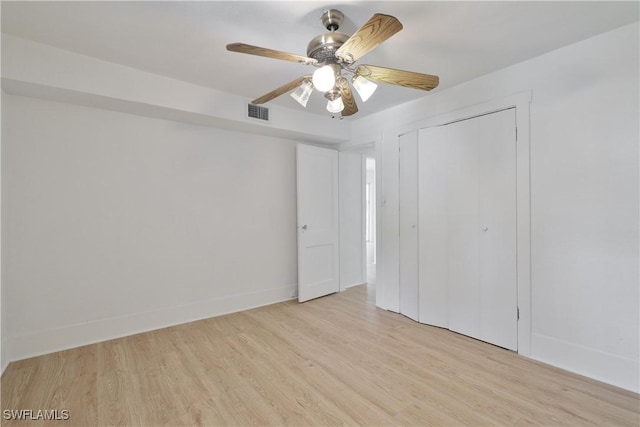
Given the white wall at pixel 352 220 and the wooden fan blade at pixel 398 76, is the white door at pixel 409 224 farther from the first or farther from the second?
the wooden fan blade at pixel 398 76

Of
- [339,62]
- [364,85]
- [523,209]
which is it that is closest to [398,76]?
[364,85]

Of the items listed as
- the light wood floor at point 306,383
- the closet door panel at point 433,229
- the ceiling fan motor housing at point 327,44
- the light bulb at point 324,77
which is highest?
the ceiling fan motor housing at point 327,44

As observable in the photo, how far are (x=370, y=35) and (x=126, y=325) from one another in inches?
131

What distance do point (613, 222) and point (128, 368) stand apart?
3.82m

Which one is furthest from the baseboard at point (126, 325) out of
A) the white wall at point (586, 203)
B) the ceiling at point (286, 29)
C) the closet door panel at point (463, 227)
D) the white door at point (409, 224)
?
the white wall at point (586, 203)

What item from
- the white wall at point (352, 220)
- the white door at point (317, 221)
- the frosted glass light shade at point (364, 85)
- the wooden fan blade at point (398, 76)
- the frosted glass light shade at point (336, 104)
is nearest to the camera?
the wooden fan blade at point (398, 76)

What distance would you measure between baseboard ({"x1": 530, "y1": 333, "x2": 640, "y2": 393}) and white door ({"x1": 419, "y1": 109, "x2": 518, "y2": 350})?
0.70ft

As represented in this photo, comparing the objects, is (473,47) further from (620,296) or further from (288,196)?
(288,196)

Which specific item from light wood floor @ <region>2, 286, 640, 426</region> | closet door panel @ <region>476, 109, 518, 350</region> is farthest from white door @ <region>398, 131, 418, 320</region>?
closet door panel @ <region>476, 109, 518, 350</region>

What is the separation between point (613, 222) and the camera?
2.07 m

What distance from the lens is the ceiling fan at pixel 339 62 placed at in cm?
149

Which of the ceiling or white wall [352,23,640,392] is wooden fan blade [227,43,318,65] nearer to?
the ceiling

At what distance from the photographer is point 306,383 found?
211 cm

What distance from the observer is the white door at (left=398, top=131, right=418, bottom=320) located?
3.32 m
